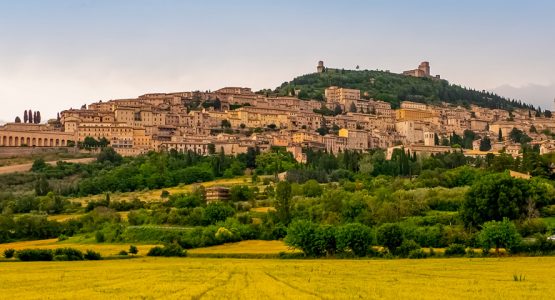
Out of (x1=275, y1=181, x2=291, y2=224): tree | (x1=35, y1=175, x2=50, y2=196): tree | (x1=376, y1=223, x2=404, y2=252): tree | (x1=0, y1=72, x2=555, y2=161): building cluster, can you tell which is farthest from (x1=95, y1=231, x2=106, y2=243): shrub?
(x1=0, y1=72, x2=555, y2=161): building cluster

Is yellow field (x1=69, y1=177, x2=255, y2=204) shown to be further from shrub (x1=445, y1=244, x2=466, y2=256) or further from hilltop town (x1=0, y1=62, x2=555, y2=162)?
shrub (x1=445, y1=244, x2=466, y2=256)

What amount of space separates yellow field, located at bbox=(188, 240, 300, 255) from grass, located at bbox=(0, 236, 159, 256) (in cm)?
406

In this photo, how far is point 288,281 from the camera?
2708 cm

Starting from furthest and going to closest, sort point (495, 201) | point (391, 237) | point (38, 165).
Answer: point (38, 165) → point (495, 201) → point (391, 237)

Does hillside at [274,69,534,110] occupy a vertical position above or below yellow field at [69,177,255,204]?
above

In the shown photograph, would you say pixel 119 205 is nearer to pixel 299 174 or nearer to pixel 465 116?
pixel 299 174

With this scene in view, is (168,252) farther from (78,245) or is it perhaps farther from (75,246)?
(78,245)

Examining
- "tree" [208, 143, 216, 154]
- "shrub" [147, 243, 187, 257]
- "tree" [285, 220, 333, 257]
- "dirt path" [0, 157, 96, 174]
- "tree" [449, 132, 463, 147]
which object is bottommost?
"shrub" [147, 243, 187, 257]

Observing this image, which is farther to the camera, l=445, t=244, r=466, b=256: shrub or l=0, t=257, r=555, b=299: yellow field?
l=445, t=244, r=466, b=256: shrub

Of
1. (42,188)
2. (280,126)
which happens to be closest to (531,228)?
(42,188)

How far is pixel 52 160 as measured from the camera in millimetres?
106000

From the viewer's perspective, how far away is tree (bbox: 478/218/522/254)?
42.9m

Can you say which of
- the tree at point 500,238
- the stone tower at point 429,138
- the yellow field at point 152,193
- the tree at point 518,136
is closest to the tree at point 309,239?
the tree at point 500,238

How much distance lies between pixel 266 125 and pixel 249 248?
8555 cm
